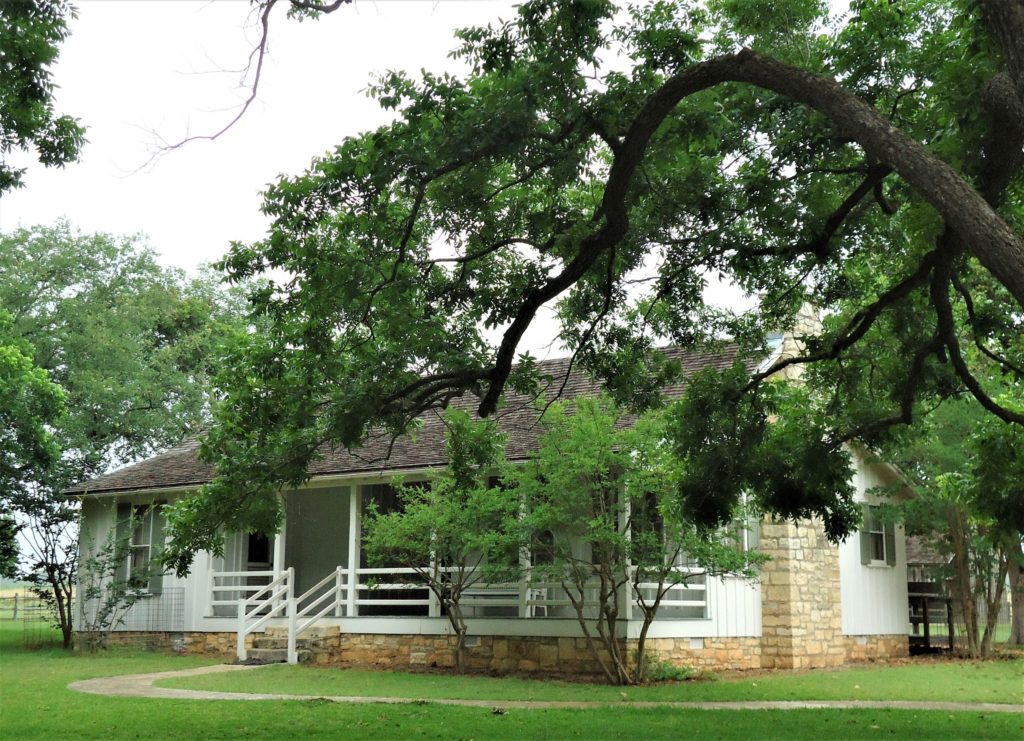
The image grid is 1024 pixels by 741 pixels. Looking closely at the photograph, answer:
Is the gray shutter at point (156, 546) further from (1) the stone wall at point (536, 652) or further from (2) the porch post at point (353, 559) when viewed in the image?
(2) the porch post at point (353, 559)

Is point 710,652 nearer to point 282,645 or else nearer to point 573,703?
point 573,703

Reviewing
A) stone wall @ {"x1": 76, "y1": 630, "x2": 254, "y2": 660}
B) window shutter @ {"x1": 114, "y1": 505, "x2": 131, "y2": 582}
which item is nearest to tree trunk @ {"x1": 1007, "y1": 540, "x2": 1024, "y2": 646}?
stone wall @ {"x1": 76, "y1": 630, "x2": 254, "y2": 660}

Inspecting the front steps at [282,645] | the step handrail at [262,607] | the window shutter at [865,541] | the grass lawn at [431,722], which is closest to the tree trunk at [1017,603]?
the window shutter at [865,541]

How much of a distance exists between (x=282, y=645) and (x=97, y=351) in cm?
1494

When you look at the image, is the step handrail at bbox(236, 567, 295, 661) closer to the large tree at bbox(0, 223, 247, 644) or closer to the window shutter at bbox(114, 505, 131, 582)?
the window shutter at bbox(114, 505, 131, 582)

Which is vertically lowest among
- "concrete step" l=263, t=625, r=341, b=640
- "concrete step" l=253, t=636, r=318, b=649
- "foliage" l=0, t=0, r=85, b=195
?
"concrete step" l=253, t=636, r=318, b=649

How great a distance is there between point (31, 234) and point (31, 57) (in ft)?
85.1

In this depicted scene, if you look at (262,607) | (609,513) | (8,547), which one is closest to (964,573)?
(609,513)

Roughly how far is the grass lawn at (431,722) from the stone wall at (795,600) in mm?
5857

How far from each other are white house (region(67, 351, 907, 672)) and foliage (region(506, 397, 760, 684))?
0.87 m

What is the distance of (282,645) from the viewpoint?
19.2 m

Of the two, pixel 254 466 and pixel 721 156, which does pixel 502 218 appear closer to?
pixel 721 156

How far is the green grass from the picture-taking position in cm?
1419

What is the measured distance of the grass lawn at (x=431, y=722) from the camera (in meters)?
10.5
